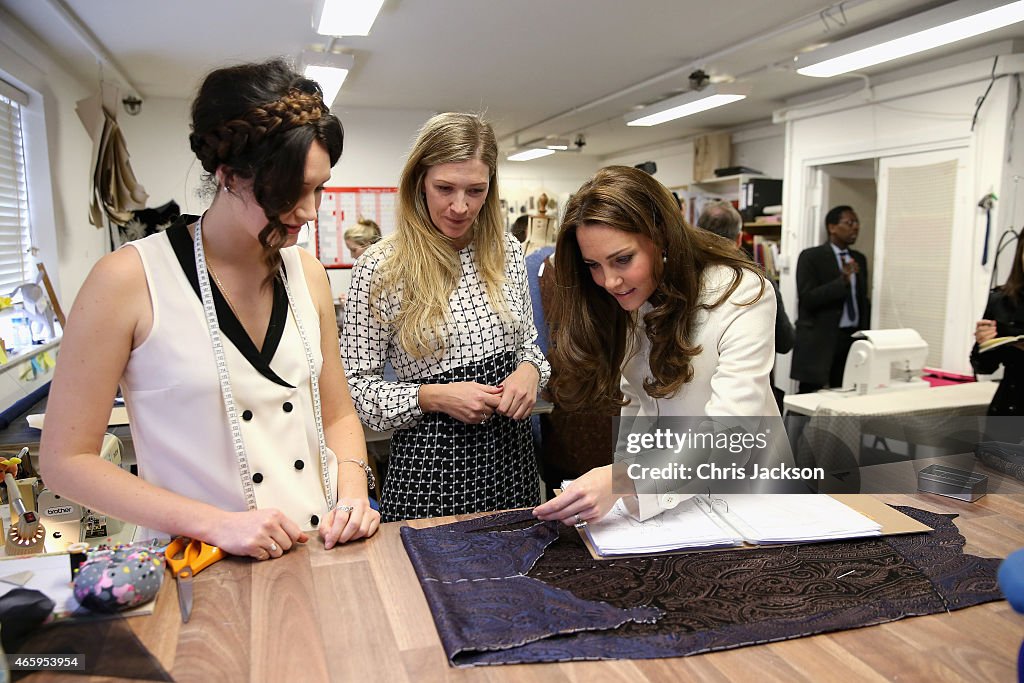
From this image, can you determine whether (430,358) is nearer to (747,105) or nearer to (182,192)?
(182,192)

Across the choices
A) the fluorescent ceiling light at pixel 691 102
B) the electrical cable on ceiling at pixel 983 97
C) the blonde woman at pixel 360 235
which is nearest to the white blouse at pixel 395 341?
the blonde woman at pixel 360 235

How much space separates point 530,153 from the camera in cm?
962

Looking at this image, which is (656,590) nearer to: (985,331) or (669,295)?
(669,295)

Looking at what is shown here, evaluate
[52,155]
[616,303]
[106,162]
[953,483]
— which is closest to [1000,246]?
[953,483]

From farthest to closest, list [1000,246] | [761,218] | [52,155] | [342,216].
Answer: [761,218], [342,216], [1000,246], [52,155]

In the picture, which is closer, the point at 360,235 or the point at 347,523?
the point at 347,523

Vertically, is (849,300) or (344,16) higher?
(344,16)

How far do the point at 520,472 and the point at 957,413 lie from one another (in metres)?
2.85

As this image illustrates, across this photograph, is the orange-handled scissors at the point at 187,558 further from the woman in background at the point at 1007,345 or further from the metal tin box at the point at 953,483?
the woman in background at the point at 1007,345

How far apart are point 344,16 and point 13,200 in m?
2.26

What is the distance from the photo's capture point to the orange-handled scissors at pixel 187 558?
3.60 feet

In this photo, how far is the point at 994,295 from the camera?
→ 12.0ft

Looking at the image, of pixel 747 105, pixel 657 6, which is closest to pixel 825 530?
pixel 657 6

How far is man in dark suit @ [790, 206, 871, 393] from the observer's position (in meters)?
5.67
